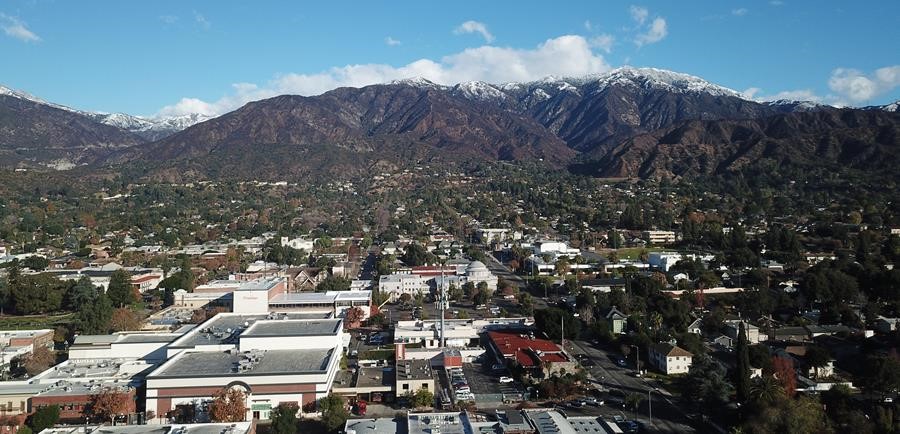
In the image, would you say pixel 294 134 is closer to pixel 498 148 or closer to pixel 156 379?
pixel 498 148

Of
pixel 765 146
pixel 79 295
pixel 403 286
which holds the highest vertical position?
pixel 765 146

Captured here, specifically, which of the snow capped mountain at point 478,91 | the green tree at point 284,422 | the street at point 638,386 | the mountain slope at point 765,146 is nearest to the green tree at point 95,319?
the green tree at point 284,422

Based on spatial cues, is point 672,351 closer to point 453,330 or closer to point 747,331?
point 747,331

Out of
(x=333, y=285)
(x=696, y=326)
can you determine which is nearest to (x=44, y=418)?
(x=333, y=285)

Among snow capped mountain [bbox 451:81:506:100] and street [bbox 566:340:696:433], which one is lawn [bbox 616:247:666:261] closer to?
street [bbox 566:340:696:433]

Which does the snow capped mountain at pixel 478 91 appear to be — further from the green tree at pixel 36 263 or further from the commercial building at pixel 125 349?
the commercial building at pixel 125 349

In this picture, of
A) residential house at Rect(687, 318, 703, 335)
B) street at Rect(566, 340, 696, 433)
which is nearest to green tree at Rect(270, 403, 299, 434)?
street at Rect(566, 340, 696, 433)

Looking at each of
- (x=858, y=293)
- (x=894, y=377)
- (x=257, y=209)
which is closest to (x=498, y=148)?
(x=257, y=209)

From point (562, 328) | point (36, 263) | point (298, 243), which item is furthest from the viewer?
point (298, 243)
